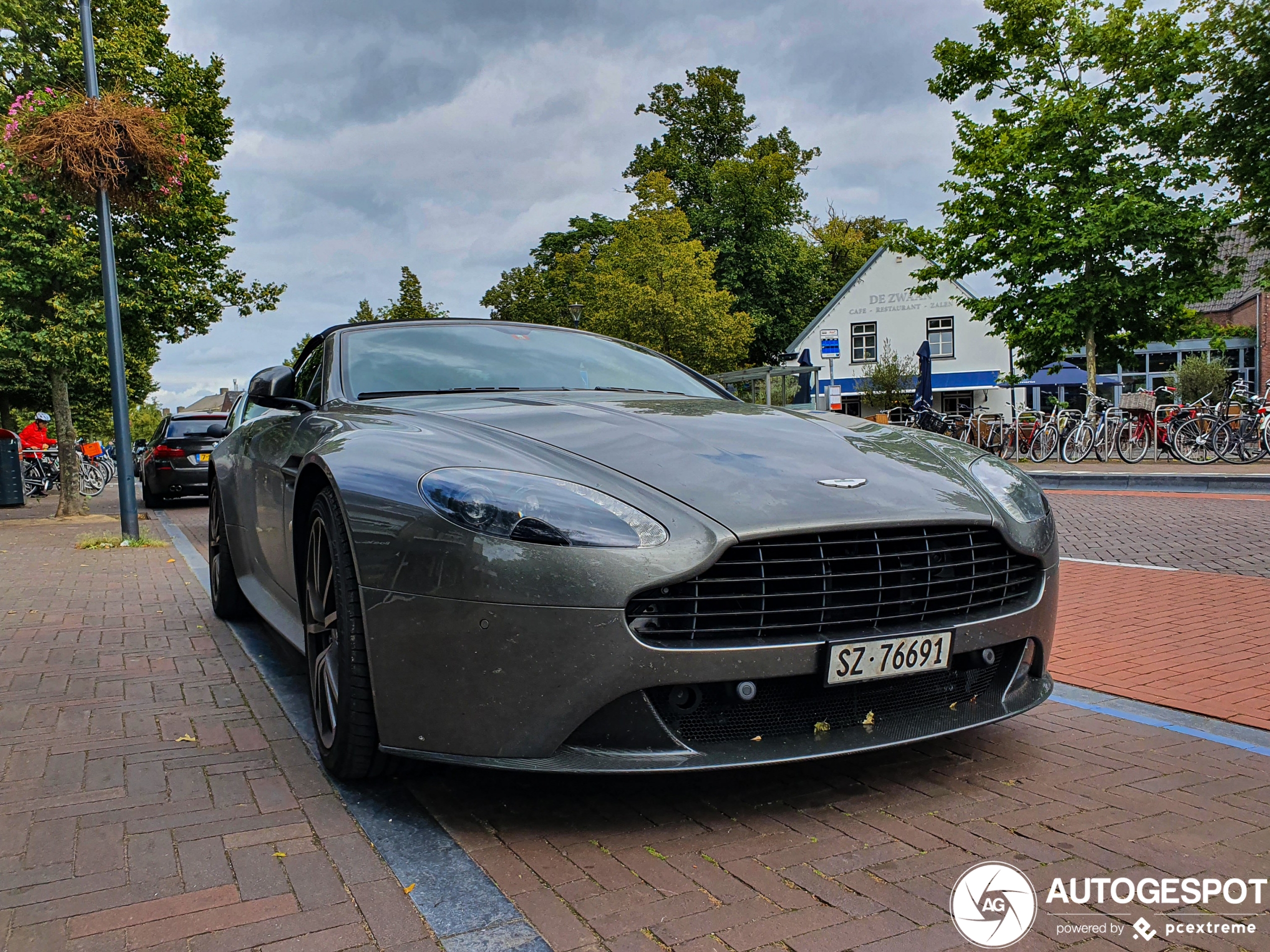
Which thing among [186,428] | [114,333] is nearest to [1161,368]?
[186,428]

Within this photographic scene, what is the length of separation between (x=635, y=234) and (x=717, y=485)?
33.3 meters

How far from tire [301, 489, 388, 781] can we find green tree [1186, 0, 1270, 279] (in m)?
17.8

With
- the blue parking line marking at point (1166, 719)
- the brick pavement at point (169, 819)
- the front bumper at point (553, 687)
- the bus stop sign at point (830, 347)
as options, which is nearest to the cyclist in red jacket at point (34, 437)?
the bus stop sign at point (830, 347)

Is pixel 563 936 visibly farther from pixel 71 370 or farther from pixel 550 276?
pixel 550 276

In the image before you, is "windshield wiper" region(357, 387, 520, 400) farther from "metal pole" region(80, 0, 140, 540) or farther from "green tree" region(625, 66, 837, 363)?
"green tree" region(625, 66, 837, 363)

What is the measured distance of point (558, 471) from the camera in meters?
2.56

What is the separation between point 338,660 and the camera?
8.99 feet

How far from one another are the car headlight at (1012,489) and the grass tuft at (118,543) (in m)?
8.62

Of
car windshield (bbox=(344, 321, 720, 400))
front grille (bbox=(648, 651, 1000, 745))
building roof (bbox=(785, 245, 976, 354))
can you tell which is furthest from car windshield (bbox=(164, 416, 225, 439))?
building roof (bbox=(785, 245, 976, 354))

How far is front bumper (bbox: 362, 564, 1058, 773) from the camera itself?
2279 millimetres

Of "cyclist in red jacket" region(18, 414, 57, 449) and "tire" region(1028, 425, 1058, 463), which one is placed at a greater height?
"cyclist in red jacket" region(18, 414, 57, 449)

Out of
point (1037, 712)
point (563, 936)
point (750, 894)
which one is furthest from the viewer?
point (1037, 712)

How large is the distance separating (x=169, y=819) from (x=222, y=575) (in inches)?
116

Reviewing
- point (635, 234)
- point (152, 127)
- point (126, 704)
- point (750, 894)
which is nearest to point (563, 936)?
point (750, 894)
